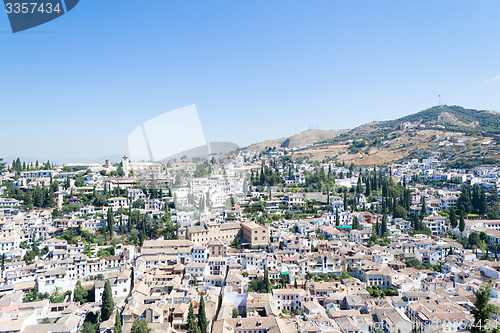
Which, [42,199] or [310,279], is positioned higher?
[42,199]

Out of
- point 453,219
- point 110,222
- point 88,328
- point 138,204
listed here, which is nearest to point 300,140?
point 453,219

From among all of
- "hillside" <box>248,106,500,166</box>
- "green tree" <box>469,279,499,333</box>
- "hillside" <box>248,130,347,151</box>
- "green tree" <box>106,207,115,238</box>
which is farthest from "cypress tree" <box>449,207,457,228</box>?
"hillside" <box>248,130,347,151</box>

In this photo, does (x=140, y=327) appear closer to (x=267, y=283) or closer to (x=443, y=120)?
(x=267, y=283)

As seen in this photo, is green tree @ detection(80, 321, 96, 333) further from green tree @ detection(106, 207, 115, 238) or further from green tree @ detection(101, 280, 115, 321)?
green tree @ detection(106, 207, 115, 238)

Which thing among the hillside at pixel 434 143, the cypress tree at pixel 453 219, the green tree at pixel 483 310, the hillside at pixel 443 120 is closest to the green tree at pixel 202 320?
the green tree at pixel 483 310

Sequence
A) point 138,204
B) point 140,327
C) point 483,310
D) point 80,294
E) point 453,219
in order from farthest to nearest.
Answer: point 138,204, point 453,219, point 80,294, point 140,327, point 483,310

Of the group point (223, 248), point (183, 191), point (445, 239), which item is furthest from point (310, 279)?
point (183, 191)

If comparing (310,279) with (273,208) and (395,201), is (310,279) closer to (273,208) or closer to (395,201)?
(273,208)

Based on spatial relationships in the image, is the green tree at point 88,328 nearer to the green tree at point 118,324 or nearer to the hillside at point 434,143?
the green tree at point 118,324
